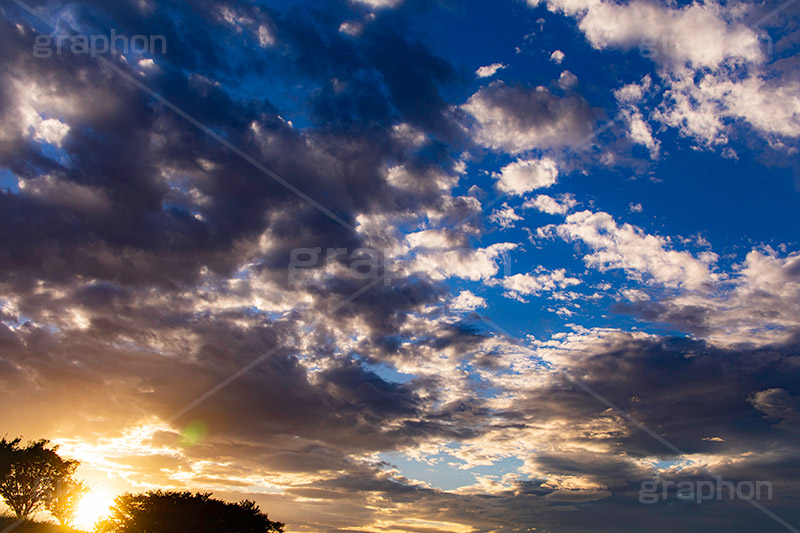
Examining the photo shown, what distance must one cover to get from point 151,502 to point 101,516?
28.3 ft

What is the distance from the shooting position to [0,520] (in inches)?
3061

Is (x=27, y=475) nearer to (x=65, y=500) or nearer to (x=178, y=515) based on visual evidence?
(x=65, y=500)

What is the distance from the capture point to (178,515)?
8288cm

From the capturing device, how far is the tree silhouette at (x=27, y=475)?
8400 cm

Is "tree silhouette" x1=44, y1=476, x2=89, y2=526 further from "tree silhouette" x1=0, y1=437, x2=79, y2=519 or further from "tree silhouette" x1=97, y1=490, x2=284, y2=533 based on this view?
"tree silhouette" x1=97, y1=490, x2=284, y2=533

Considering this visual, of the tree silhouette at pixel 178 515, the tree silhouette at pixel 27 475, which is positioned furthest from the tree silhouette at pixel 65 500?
the tree silhouette at pixel 178 515

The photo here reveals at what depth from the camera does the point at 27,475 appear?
283 feet

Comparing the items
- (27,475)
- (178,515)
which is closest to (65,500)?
(27,475)

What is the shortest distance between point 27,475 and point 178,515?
28.0 metres

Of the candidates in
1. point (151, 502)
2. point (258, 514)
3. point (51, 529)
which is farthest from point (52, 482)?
point (258, 514)

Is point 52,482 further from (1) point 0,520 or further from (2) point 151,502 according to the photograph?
(2) point 151,502

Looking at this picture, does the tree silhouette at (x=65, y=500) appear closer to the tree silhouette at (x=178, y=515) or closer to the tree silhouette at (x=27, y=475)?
the tree silhouette at (x=27, y=475)

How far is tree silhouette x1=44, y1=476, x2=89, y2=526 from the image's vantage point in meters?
90.7

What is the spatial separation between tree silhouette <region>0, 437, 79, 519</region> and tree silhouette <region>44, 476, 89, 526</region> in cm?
104
